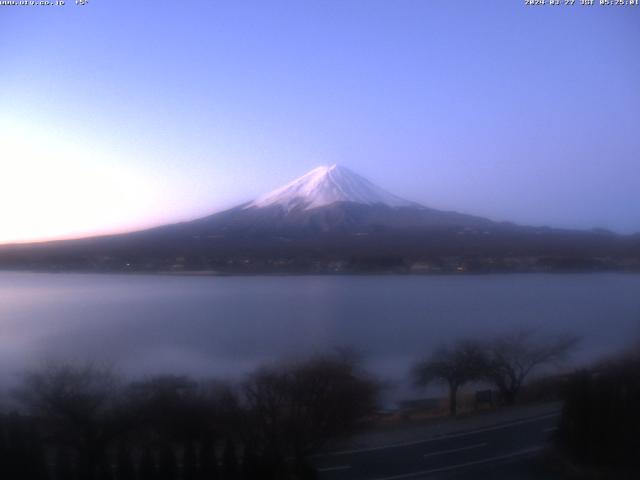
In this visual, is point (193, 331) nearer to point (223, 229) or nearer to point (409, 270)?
point (223, 229)

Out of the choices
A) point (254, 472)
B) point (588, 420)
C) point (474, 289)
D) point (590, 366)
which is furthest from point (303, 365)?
point (590, 366)

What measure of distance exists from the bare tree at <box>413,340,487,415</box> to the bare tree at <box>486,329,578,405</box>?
0.09 m

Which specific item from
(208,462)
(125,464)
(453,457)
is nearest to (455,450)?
(453,457)

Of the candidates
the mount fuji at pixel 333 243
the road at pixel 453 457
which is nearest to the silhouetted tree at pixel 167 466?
the road at pixel 453 457

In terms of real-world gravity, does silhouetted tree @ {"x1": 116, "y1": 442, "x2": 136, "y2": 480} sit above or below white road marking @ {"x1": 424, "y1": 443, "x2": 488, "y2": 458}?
above

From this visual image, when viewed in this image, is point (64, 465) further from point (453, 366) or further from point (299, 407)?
point (453, 366)

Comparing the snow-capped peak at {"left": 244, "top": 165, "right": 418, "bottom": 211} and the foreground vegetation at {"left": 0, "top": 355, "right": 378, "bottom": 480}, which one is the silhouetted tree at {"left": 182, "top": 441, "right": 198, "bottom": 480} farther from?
the snow-capped peak at {"left": 244, "top": 165, "right": 418, "bottom": 211}

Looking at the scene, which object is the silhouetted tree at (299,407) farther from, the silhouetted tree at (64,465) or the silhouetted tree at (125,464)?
the silhouetted tree at (64,465)

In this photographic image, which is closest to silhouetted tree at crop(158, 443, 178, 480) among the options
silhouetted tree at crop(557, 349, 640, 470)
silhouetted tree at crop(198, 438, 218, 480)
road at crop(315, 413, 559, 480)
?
silhouetted tree at crop(198, 438, 218, 480)

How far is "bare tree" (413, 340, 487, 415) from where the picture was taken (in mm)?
4484

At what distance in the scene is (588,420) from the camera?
165 inches

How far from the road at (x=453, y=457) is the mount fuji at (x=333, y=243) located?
130cm

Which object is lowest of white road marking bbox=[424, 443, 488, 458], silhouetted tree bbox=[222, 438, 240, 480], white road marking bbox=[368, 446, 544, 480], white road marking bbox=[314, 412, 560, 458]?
white road marking bbox=[368, 446, 544, 480]

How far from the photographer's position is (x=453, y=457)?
411 cm
